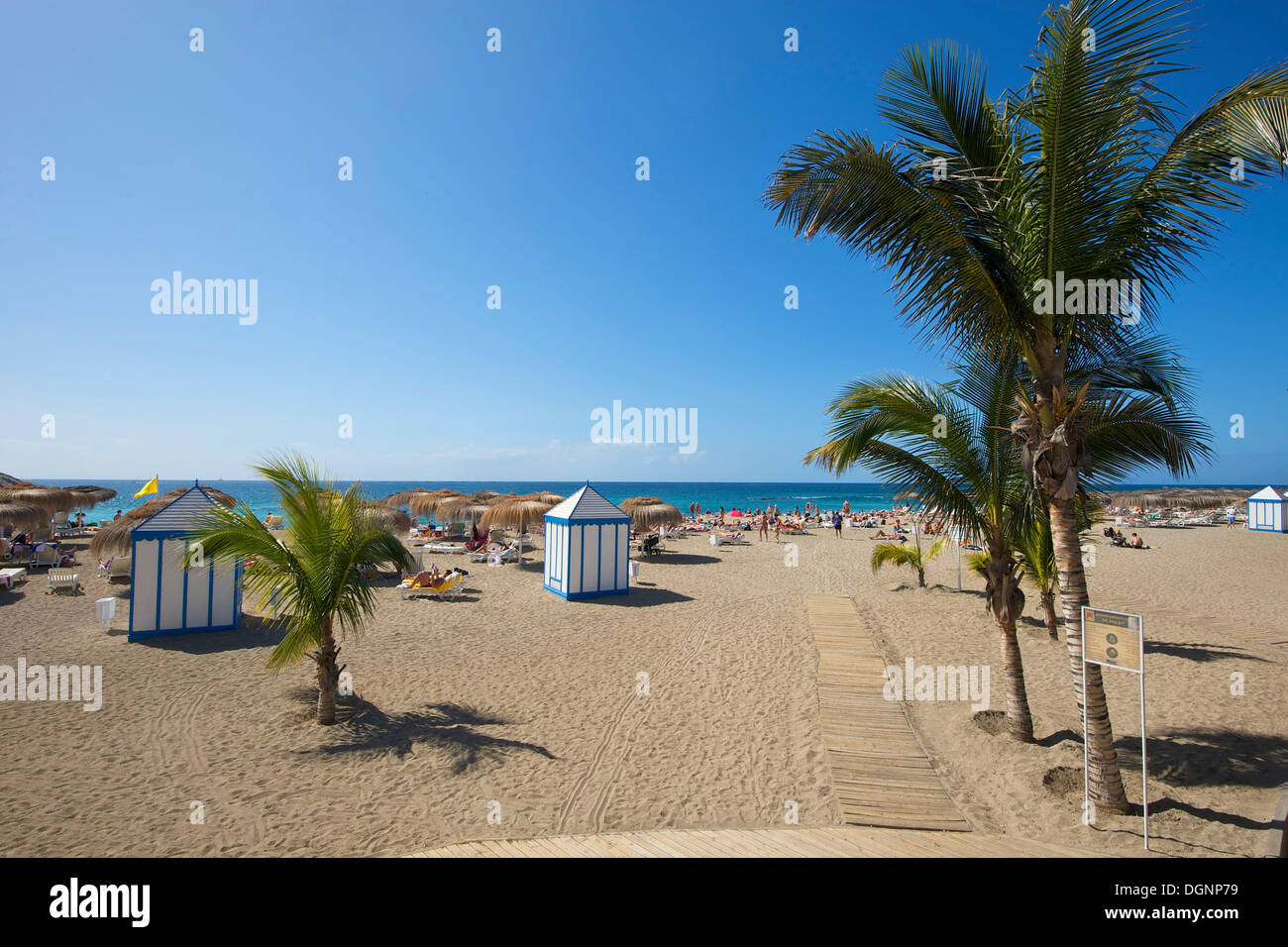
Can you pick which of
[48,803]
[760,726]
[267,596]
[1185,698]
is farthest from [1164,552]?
[48,803]

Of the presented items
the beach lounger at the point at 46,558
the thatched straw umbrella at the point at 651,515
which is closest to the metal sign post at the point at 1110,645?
the thatched straw umbrella at the point at 651,515

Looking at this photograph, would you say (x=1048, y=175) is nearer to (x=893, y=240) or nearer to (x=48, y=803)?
(x=893, y=240)

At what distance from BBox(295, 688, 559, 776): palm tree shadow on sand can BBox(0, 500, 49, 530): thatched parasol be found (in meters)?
19.4

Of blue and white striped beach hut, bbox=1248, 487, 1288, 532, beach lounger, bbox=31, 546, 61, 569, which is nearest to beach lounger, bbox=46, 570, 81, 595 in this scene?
beach lounger, bbox=31, 546, 61, 569

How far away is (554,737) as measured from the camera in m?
6.38

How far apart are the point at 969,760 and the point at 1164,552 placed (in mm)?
24855

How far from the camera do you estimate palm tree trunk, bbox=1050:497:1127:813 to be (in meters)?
4.50

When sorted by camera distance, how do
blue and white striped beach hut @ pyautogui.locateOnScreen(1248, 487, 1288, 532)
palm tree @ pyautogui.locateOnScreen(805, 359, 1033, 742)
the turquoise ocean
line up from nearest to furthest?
1. palm tree @ pyautogui.locateOnScreen(805, 359, 1033, 742)
2. blue and white striped beach hut @ pyautogui.locateOnScreen(1248, 487, 1288, 532)
3. the turquoise ocean

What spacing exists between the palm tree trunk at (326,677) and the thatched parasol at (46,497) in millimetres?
21983

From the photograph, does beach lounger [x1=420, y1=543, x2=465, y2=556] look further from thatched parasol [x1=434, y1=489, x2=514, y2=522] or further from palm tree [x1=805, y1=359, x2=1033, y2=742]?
palm tree [x1=805, y1=359, x2=1033, y2=742]

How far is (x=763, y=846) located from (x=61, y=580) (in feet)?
58.2

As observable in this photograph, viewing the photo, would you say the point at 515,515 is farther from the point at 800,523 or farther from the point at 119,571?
the point at 800,523

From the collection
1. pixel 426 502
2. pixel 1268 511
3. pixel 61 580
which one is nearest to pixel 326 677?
pixel 61 580

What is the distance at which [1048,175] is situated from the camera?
4297mm
